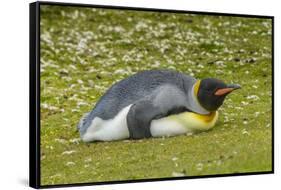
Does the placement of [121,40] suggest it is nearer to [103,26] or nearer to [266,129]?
[103,26]

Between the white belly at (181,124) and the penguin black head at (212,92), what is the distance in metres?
0.07

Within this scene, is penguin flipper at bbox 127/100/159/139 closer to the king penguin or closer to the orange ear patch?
the king penguin

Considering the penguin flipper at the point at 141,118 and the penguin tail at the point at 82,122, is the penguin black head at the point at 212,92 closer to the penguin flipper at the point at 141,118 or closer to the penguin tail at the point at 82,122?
the penguin flipper at the point at 141,118

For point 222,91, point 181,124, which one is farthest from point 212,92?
point 181,124

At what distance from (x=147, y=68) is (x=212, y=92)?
1.59 ft

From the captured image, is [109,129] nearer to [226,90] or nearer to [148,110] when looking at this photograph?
[148,110]

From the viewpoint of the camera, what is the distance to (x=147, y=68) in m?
4.80

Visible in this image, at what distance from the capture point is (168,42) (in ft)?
16.0

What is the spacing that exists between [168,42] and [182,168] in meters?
0.83

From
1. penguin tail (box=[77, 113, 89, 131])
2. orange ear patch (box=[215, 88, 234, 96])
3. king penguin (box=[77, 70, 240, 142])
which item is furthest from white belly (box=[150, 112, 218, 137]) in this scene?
penguin tail (box=[77, 113, 89, 131])

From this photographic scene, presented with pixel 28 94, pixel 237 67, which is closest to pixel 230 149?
pixel 237 67

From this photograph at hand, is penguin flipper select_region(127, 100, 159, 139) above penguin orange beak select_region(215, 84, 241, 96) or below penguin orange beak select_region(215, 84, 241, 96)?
below

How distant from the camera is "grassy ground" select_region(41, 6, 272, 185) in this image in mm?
4500

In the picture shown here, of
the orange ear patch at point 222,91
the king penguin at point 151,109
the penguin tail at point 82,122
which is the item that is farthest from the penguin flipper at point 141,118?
the orange ear patch at point 222,91
